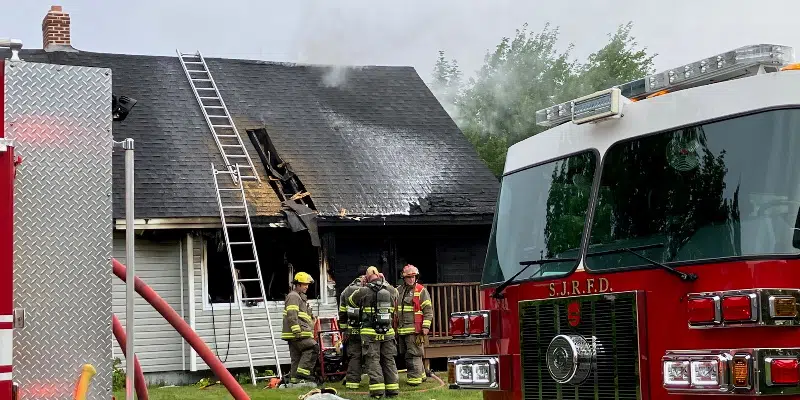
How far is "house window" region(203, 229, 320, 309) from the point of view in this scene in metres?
15.7

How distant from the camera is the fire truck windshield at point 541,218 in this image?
5574mm

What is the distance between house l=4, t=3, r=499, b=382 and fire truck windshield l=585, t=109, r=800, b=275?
10185mm

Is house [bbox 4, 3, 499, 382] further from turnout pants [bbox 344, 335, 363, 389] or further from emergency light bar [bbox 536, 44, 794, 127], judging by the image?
emergency light bar [bbox 536, 44, 794, 127]

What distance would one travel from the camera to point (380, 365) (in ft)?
41.4

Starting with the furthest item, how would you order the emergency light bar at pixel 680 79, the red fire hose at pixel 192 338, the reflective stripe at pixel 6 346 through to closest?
the red fire hose at pixel 192 338
the emergency light bar at pixel 680 79
the reflective stripe at pixel 6 346

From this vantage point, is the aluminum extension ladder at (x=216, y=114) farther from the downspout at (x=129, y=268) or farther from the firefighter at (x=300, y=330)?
the downspout at (x=129, y=268)

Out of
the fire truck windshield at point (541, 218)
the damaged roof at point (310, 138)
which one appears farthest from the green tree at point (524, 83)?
the fire truck windshield at point (541, 218)

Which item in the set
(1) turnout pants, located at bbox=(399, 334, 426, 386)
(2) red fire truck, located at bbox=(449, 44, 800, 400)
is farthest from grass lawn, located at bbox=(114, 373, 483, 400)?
(2) red fire truck, located at bbox=(449, 44, 800, 400)

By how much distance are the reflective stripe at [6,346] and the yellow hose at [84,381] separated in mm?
321

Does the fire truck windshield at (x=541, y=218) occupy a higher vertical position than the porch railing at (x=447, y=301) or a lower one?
higher

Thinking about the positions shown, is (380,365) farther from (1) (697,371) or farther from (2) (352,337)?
(1) (697,371)

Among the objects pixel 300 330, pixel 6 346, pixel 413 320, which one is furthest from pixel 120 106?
pixel 413 320

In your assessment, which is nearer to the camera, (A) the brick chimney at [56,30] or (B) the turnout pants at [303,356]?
(B) the turnout pants at [303,356]

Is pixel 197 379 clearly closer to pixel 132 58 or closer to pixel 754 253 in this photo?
pixel 132 58
